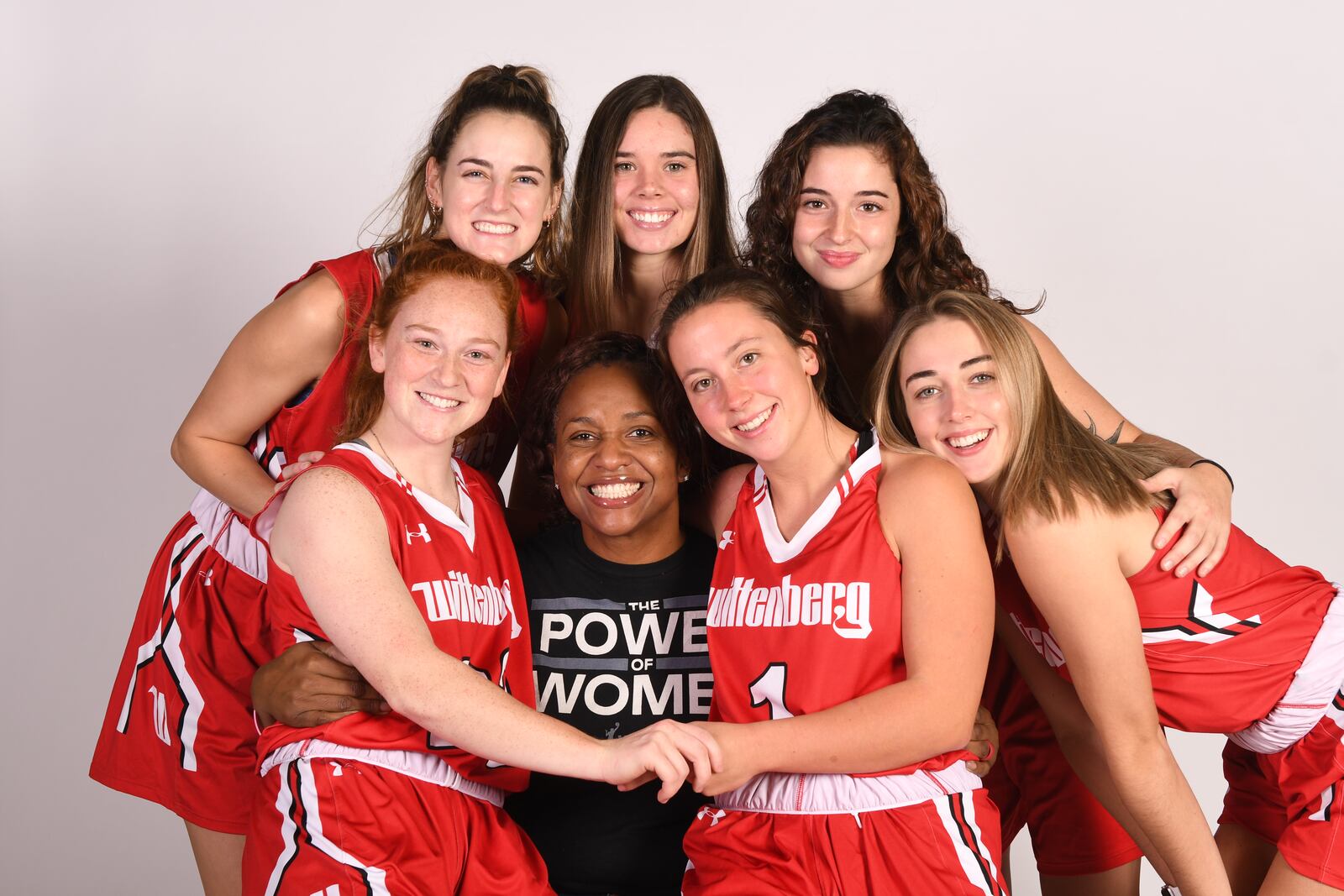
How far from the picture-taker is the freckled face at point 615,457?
3.02m

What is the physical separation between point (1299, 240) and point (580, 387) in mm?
3139

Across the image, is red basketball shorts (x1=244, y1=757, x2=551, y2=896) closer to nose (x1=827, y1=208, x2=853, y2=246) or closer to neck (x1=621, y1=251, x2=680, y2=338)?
neck (x1=621, y1=251, x2=680, y2=338)

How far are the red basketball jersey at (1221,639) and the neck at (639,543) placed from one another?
88 cm

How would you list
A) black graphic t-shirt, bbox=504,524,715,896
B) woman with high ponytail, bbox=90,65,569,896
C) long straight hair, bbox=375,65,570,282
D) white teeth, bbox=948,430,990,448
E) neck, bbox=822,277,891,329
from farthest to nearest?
neck, bbox=822,277,891,329 → long straight hair, bbox=375,65,570,282 → woman with high ponytail, bbox=90,65,569,896 → black graphic t-shirt, bbox=504,524,715,896 → white teeth, bbox=948,430,990,448

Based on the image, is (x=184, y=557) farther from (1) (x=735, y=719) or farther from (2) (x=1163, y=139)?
(2) (x=1163, y=139)

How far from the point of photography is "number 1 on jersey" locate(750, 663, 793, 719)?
2.65 meters

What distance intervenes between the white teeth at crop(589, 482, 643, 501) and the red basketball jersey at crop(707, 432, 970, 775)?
1.09ft

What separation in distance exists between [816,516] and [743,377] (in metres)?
0.33

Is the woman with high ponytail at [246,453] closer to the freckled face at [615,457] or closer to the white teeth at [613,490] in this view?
the freckled face at [615,457]

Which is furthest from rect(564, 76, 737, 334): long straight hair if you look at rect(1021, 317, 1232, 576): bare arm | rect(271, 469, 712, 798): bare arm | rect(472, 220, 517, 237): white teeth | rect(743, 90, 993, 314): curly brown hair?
rect(271, 469, 712, 798): bare arm

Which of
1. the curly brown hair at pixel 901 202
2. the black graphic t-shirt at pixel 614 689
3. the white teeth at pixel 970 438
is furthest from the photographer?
the curly brown hair at pixel 901 202

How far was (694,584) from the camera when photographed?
3109 millimetres

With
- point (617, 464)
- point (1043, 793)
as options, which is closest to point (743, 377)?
point (617, 464)

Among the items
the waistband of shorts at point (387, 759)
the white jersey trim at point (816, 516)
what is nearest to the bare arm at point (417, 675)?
the waistband of shorts at point (387, 759)
